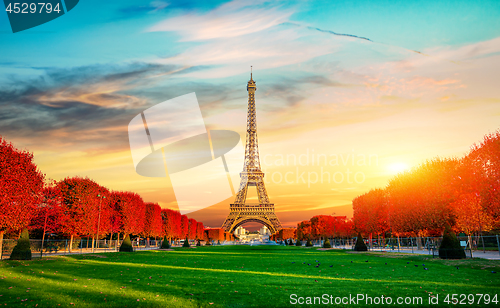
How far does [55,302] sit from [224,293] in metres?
4.99

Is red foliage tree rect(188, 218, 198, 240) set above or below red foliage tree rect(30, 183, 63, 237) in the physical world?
below

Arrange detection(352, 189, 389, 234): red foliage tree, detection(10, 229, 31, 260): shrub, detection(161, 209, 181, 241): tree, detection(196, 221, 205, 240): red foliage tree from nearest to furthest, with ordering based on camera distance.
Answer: detection(10, 229, 31, 260): shrub, detection(352, 189, 389, 234): red foliage tree, detection(161, 209, 181, 241): tree, detection(196, 221, 205, 240): red foliage tree

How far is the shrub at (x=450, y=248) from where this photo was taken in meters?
26.0

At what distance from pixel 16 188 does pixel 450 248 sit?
3642cm

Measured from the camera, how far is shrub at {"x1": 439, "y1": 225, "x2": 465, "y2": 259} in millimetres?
26047

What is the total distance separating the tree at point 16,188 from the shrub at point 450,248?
35.1 metres

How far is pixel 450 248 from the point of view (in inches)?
1038

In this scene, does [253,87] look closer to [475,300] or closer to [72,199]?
[72,199]

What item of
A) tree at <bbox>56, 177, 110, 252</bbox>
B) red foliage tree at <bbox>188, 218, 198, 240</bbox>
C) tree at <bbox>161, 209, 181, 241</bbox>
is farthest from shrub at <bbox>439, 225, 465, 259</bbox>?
red foliage tree at <bbox>188, 218, 198, 240</bbox>

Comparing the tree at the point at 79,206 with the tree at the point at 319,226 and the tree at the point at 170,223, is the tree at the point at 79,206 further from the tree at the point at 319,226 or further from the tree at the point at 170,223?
the tree at the point at 319,226

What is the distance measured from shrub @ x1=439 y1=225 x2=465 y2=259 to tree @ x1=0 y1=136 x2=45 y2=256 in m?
35.1

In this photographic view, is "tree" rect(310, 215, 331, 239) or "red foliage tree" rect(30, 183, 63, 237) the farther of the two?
"tree" rect(310, 215, 331, 239)

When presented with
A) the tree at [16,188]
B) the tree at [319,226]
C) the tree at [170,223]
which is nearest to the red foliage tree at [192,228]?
the tree at [170,223]

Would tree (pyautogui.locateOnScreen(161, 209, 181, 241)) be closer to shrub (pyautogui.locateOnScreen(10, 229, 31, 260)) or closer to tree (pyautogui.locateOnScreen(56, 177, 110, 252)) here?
tree (pyautogui.locateOnScreen(56, 177, 110, 252))
